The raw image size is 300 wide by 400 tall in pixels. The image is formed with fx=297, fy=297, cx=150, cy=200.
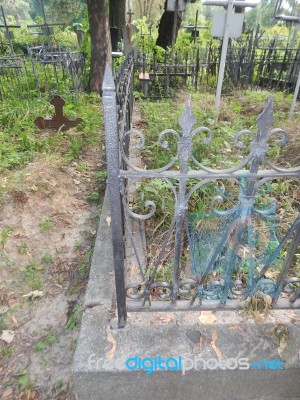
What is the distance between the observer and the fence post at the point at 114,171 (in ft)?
3.63

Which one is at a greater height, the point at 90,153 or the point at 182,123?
the point at 182,123

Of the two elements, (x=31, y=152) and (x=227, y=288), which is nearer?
(x=227, y=288)

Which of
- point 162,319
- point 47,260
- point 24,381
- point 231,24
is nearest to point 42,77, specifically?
point 231,24

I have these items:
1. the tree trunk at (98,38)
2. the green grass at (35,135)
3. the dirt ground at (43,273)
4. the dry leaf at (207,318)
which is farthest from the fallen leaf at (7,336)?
the tree trunk at (98,38)

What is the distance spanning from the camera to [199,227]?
2.50 metres

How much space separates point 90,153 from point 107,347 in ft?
11.0

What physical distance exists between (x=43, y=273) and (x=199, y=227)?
1411mm

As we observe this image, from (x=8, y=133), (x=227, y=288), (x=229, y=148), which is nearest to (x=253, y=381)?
(x=227, y=288)

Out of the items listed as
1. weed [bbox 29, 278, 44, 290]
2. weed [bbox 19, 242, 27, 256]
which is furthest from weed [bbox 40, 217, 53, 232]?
weed [bbox 29, 278, 44, 290]

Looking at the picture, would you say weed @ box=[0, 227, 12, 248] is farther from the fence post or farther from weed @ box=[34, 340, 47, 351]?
the fence post

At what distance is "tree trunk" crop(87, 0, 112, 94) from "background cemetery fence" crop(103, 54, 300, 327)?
5.06 m

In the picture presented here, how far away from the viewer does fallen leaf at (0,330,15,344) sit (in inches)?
83.7

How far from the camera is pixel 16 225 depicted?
9.55 ft

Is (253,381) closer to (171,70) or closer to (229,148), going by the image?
(229,148)
